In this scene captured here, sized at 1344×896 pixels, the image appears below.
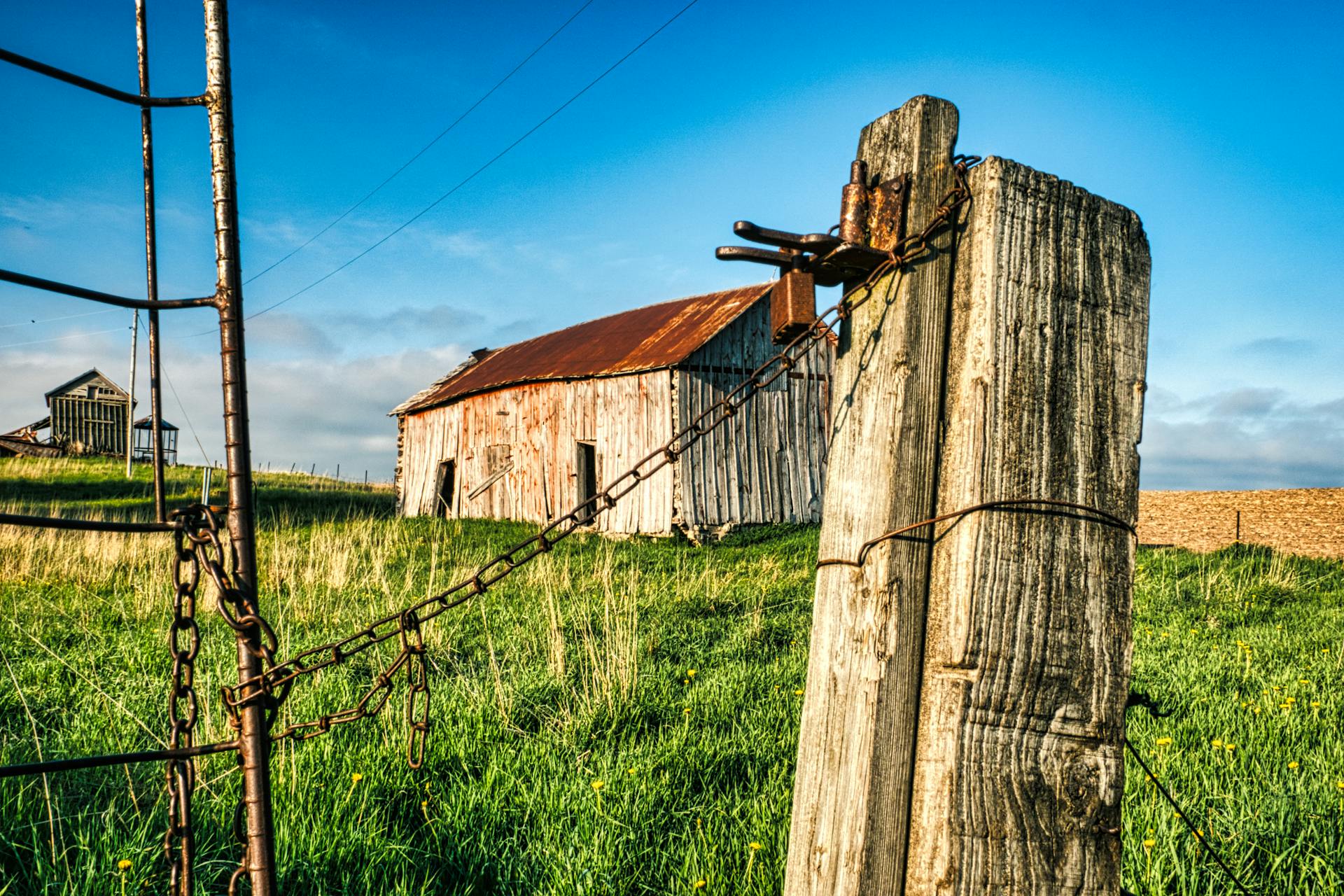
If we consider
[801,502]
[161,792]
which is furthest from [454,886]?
[801,502]

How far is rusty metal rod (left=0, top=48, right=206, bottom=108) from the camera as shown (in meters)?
1.57

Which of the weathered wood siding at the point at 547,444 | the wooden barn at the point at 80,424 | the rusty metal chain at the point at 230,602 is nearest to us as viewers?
the rusty metal chain at the point at 230,602

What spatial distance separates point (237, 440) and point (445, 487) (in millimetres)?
20947

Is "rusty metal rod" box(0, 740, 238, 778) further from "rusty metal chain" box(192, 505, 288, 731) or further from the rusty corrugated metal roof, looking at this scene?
the rusty corrugated metal roof

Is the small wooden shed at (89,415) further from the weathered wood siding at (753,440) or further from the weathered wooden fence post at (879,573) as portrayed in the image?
the weathered wooden fence post at (879,573)

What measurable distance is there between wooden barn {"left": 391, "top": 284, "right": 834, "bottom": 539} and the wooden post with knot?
13109 mm

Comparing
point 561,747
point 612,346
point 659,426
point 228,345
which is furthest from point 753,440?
point 228,345

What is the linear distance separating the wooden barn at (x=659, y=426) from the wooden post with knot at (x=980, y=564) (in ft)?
43.0

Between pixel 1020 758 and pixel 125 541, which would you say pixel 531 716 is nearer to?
pixel 1020 758

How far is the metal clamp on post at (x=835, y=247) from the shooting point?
1709 millimetres

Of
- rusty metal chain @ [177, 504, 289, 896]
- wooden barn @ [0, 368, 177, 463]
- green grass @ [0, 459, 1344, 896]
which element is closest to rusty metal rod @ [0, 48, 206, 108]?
rusty metal chain @ [177, 504, 289, 896]

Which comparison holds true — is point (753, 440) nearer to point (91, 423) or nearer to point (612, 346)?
point (612, 346)

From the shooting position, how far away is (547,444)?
699 inches

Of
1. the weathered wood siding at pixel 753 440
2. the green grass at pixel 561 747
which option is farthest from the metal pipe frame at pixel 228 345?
the weathered wood siding at pixel 753 440
